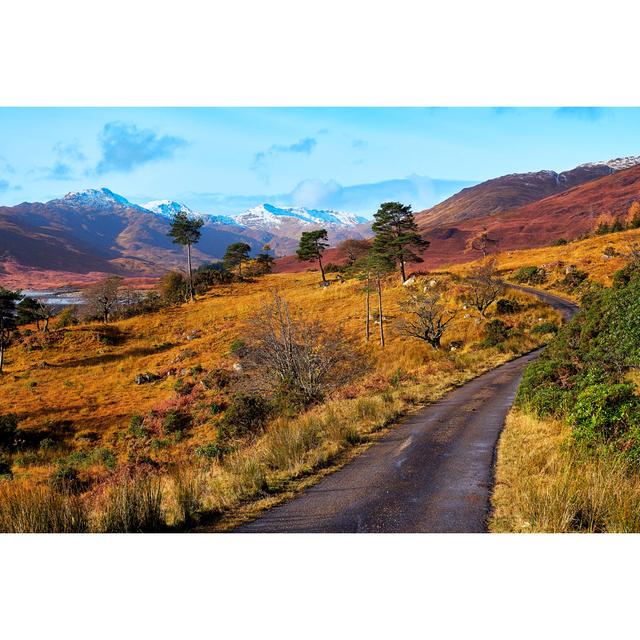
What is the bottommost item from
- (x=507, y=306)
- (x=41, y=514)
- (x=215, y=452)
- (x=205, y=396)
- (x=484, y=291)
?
(x=205, y=396)

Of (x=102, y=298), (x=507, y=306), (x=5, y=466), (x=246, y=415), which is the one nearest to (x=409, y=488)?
(x=246, y=415)

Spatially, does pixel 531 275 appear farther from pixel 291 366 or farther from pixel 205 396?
pixel 291 366

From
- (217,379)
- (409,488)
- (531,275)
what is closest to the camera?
(409,488)

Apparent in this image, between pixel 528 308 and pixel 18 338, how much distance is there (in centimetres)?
4340

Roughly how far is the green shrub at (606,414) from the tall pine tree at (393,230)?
33.1m

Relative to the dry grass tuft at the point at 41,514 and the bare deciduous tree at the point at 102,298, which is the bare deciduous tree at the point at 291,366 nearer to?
the dry grass tuft at the point at 41,514

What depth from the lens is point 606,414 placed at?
5.73m

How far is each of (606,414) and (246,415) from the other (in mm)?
12677

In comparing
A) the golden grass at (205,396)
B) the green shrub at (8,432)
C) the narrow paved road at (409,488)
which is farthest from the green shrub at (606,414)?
the green shrub at (8,432)

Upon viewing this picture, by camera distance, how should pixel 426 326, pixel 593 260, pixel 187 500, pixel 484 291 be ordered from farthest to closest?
pixel 593 260 → pixel 484 291 → pixel 426 326 → pixel 187 500

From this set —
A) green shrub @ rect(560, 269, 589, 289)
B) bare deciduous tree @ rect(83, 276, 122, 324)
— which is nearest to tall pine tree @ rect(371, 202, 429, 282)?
green shrub @ rect(560, 269, 589, 289)

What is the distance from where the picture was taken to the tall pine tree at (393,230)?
3912 centimetres

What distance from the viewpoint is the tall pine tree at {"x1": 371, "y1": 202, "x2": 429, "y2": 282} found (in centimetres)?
3912

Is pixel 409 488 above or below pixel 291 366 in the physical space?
below
